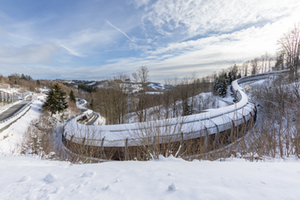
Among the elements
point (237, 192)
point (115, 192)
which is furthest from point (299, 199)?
point (115, 192)

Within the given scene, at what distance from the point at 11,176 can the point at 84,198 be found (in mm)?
2509

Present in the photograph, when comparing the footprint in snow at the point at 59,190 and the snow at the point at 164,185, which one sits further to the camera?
the footprint in snow at the point at 59,190

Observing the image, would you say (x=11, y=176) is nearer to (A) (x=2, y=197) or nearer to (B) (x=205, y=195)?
(A) (x=2, y=197)

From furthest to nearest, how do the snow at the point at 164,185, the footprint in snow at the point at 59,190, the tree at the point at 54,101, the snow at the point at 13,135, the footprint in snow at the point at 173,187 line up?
the tree at the point at 54,101
the snow at the point at 13,135
the footprint in snow at the point at 59,190
the footprint in snow at the point at 173,187
the snow at the point at 164,185

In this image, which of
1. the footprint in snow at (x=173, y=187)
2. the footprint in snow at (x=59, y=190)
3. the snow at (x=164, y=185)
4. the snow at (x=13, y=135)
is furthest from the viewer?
the snow at (x=13, y=135)

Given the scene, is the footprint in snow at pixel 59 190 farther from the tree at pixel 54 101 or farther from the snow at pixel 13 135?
the tree at pixel 54 101

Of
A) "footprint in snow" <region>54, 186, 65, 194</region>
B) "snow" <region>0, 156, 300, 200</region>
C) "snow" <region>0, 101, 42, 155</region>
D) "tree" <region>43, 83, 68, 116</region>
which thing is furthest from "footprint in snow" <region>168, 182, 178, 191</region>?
"tree" <region>43, 83, 68, 116</region>

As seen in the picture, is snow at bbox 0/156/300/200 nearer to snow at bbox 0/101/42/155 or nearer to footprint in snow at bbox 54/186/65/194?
footprint in snow at bbox 54/186/65/194

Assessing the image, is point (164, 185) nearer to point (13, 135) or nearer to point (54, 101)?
point (13, 135)

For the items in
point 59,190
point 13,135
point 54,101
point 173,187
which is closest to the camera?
point 173,187

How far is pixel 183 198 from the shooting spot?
1.87 m

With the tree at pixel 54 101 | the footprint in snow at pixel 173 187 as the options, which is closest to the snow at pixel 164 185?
the footprint in snow at pixel 173 187

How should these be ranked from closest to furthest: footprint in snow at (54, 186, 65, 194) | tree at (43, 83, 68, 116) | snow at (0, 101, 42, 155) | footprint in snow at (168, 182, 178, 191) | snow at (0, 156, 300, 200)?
snow at (0, 156, 300, 200) → footprint in snow at (168, 182, 178, 191) → footprint in snow at (54, 186, 65, 194) → snow at (0, 101, 42, 155) → tree at (43, 83, 68, 116)

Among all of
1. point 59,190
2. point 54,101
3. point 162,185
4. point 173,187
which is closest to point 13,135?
point 54,101
